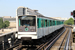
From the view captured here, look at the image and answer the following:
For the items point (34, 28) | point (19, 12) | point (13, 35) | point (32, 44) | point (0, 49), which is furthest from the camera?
point (19, 12)

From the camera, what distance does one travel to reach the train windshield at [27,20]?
1258 cm

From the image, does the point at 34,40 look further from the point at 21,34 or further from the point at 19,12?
the point at 19,12

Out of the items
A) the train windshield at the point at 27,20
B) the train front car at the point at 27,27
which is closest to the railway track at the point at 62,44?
the train front car at the point at 27,27

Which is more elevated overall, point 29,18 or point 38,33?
point 29,18

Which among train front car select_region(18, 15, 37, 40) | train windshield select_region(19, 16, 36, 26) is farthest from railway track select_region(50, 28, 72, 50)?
train windshield select_region(19, 16, 36, 26)

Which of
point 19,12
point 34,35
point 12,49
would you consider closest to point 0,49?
point 12,49

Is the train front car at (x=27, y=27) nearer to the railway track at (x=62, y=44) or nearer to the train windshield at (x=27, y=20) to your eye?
the train windshield at (x=27, y=20)

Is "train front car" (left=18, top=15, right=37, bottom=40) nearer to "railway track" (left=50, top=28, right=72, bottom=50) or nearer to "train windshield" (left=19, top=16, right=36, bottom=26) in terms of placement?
"train windshield" (left=19, top=16, right=36, bottom=26)

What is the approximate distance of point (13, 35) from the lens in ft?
49.6

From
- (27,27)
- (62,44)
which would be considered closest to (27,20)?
(27,27)

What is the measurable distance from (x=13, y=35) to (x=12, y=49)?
252 centimetres

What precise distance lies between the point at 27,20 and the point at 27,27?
641mm

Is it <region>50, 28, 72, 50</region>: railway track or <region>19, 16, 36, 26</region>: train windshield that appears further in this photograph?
<region>50, 28, 72, 50</region>: railway track

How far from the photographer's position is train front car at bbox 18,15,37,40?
12.5m
